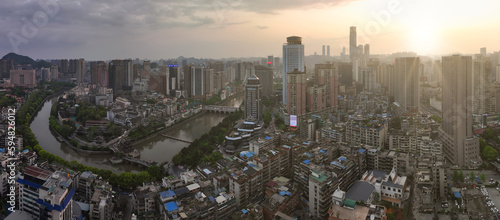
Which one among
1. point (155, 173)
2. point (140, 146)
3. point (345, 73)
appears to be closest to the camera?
point (155, 173)

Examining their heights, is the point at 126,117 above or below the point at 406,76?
below

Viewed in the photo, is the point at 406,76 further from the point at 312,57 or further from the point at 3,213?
the point at 312,57

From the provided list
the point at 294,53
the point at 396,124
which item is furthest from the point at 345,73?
the point at 396,124

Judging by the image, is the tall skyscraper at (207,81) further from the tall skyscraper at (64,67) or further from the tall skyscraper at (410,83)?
the tall skyscraper at (64,67)

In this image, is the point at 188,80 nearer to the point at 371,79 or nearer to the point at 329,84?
the point at 329,84

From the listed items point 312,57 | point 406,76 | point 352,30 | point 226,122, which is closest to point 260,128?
point 226,122

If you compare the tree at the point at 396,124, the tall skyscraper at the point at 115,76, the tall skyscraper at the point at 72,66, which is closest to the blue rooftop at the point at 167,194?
the tree at the point at 396,124
